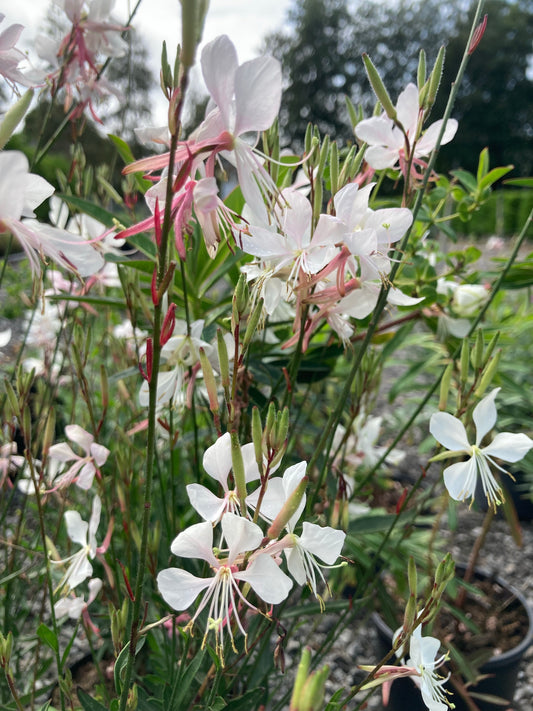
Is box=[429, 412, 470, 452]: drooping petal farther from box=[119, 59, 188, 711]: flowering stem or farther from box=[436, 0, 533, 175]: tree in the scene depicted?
box=[436, 0, 533, 175]: tree

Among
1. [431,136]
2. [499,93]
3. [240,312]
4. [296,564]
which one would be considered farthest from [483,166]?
[499,93]

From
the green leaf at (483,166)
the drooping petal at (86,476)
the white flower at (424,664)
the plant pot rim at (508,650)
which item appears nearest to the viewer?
the white flower at (424,664)

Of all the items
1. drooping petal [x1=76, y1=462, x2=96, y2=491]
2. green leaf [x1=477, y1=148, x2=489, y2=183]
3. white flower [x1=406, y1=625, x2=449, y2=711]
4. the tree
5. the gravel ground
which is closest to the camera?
white flower [x1=406, y1=625, x2=449, y2=711]

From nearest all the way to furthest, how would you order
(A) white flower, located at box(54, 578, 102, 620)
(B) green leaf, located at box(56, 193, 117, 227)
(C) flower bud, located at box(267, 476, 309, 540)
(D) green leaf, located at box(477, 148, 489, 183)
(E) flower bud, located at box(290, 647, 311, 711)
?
1. (E) flower bud, located at box(290, 647, 311, 711)
2. (C) flower bud, located at box(267, 476, 309, 540)
3. (A) white flower, located at box(54, 578, 102, 620)
4. (B) green leaf, located at box(56, 193, 117, 227)
5. (D) green leaf, located at box(477, 148, 489, 183)

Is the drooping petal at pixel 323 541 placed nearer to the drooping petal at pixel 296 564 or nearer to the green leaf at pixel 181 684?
the drooping petal at pixel 296 564

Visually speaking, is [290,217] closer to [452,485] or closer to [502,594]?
[452,485]

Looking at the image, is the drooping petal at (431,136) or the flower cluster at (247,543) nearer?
the flower cluster at (247,543)

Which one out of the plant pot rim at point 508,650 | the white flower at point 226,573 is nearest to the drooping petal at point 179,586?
the white flower at point 226,573

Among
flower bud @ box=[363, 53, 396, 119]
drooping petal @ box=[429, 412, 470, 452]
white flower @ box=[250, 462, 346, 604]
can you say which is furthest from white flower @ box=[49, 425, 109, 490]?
flower bud @ box=[363, 53, 396, 119]

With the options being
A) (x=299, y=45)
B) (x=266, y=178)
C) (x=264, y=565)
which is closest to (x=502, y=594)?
(x=264, y=565)
